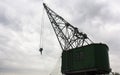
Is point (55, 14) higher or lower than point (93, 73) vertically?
higher

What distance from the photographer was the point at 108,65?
122 feet

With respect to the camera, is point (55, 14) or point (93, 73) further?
point (55, 14)

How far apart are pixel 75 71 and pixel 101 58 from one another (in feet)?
18.6

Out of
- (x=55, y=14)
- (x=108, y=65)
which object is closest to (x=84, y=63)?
(x=108, y=65)

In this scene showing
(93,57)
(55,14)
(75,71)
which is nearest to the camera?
(93,57)

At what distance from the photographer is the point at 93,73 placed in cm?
3703

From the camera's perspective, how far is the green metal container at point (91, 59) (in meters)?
35.6

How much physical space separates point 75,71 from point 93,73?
3466 millimetres

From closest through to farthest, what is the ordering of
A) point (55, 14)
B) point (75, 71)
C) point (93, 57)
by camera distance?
1. point (93, 57)
2. point (75, 71)
3. point (55, 14)

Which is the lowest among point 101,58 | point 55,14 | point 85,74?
point 85,74

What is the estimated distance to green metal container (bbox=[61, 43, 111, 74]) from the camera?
1401 inches

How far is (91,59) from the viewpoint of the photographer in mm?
36000

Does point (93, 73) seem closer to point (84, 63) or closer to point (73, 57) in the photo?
point (84, 63)

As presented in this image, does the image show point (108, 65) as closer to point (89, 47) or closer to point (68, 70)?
point (89, 47)
